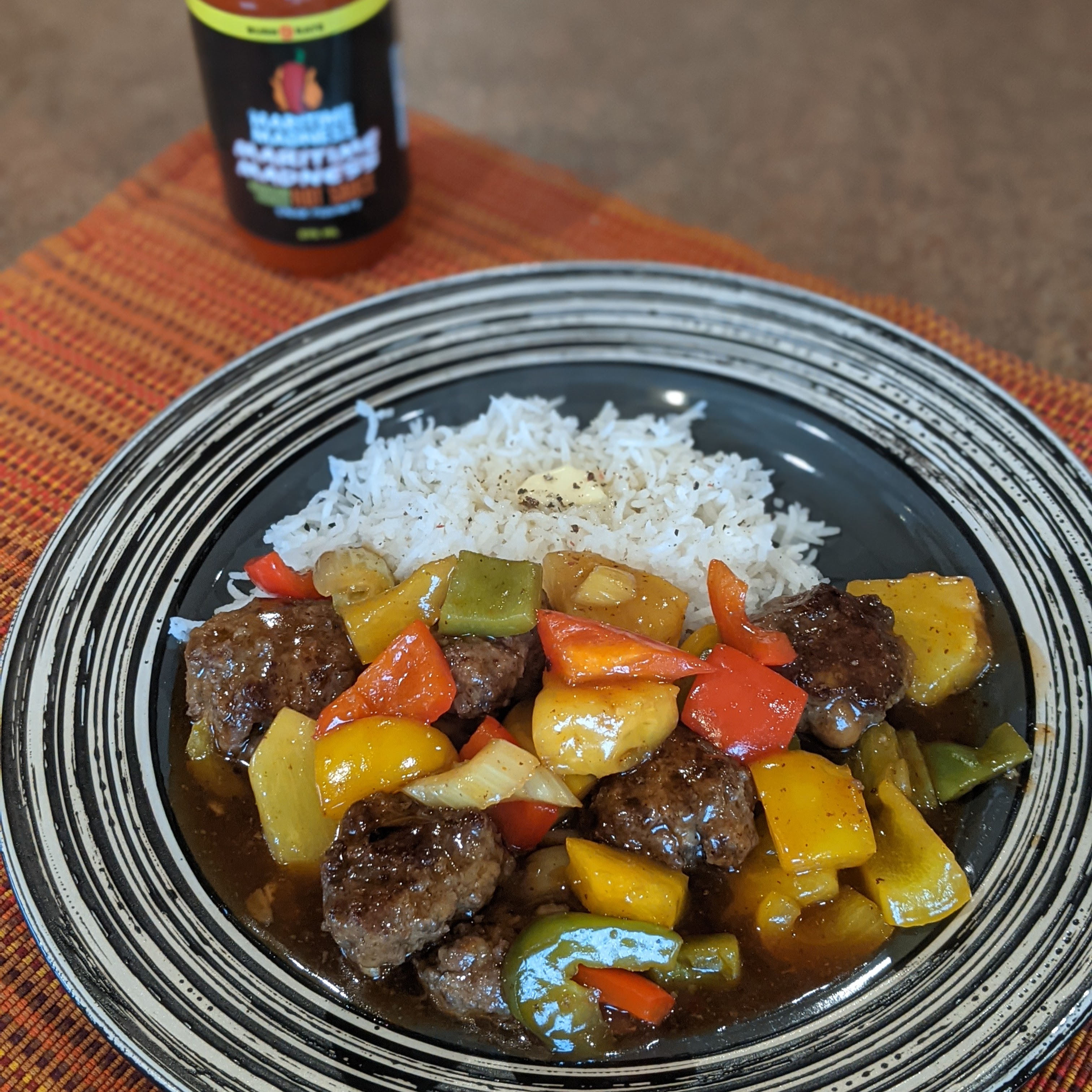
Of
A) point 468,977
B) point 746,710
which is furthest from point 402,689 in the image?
point 746,710

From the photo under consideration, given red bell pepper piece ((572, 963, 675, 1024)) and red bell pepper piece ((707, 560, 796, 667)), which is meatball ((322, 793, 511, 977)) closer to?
red bell pepper piece ((572, 963, 675, 1024))

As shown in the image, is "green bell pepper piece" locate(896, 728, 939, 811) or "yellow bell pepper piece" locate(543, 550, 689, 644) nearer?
"green bell pepper piece" locate(896, 728, 939, 811)

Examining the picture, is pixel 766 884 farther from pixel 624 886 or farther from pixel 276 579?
pixel 276 579

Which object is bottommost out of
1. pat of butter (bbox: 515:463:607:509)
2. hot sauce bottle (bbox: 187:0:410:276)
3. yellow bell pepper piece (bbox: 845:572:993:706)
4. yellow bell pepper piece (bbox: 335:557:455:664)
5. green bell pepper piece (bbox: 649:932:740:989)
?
green bell pepper piece (bbox: 649:932:740:989)

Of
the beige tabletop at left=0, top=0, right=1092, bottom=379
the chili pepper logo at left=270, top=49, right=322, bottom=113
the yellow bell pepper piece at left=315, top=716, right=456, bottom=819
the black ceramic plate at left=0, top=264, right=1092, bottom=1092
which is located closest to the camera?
the black ceramic plate at left=0, top=264, right=1092, bottom=1092

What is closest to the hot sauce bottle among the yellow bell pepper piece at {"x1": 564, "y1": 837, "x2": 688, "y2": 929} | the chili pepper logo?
the chili pepper logo

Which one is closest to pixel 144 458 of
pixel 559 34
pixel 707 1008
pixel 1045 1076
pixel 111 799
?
pixel 111 799
